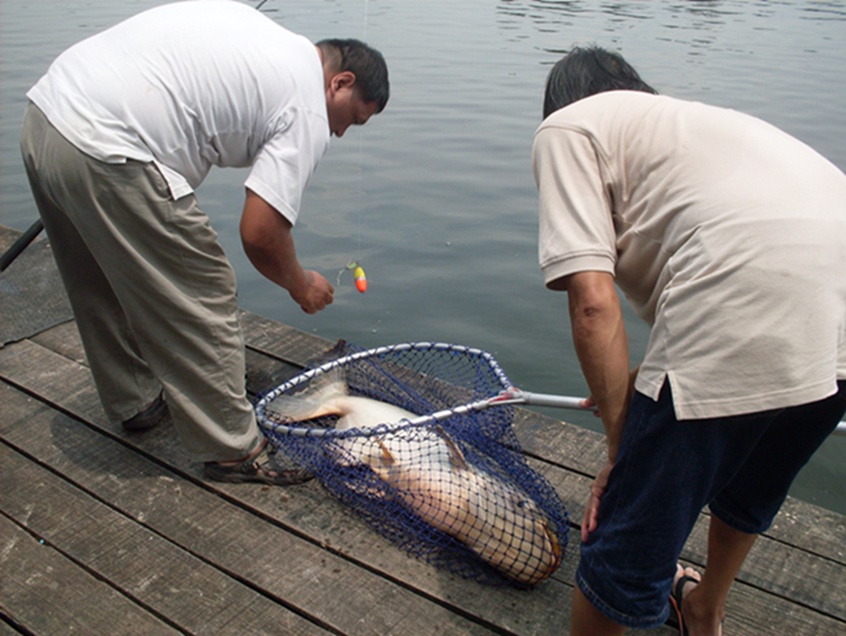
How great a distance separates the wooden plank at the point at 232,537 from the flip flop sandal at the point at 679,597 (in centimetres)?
64

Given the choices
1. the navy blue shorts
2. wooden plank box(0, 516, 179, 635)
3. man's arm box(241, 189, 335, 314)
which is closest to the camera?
the navy blue shorts

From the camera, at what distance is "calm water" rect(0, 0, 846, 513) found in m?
6.05

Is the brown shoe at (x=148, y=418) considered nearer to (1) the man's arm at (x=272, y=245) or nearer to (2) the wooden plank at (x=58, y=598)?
(2) the wooden plank at (x=58, y=598)

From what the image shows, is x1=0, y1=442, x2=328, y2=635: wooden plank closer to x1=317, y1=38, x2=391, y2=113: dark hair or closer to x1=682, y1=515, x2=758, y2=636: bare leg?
x1=682, y1=515, x2=758, y2=636: bare leg

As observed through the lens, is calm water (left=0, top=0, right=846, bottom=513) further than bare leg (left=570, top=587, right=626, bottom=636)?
Yes

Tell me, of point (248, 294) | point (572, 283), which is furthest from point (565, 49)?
point (572, 283)

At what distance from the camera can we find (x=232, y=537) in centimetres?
292

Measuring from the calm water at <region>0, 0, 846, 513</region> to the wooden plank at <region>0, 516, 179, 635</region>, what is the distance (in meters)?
3.12

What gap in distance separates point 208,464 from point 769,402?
7.40 ft

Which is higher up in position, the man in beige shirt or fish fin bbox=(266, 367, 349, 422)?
the man in beige shirt

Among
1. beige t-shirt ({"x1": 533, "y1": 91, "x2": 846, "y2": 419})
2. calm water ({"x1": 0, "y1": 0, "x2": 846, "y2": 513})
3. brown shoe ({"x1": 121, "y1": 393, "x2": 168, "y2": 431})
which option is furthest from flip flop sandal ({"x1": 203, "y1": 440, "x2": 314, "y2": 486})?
calm water ({"x1": 0, "y1": 0, "x2": 846, "y2": 513})

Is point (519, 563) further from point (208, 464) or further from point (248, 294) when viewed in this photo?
point (248, 294)

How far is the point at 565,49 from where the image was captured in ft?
52.0

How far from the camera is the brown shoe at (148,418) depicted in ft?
11.5
